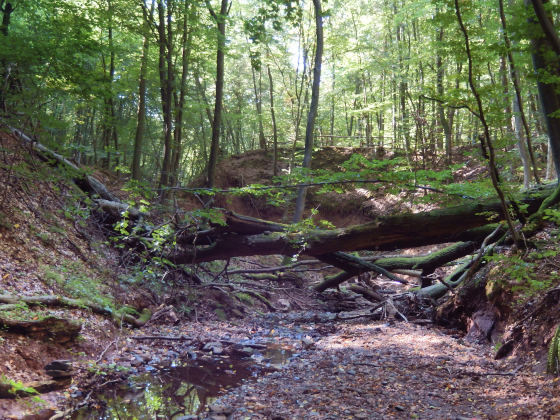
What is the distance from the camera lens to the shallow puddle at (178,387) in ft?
12.5

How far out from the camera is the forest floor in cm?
369

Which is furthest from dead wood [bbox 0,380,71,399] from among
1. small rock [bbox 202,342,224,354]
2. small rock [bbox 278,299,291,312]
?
small rock [bbox 278,299,291,312]

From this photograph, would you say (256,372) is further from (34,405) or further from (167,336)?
(34,405)

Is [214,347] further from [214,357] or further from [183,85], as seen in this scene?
[183,85]

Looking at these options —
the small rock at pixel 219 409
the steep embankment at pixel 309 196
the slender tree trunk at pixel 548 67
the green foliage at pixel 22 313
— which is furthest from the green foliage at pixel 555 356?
the steep embankment at pixel 309 196

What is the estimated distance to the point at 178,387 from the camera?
4.57m

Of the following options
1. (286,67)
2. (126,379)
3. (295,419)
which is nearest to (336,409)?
(295,419)

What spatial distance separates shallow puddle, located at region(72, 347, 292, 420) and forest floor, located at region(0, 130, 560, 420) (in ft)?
0.07

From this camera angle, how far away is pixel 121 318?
620 centimetres

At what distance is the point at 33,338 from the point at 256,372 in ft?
9.18

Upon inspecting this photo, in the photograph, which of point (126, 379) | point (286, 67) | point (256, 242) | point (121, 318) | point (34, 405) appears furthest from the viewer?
point (286, 67)

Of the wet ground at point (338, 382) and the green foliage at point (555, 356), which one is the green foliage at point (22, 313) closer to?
the wet ground at point (338, 382)

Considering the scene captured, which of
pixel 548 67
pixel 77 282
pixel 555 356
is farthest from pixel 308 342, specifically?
pixel 548 67

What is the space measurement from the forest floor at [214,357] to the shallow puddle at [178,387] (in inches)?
0.8
